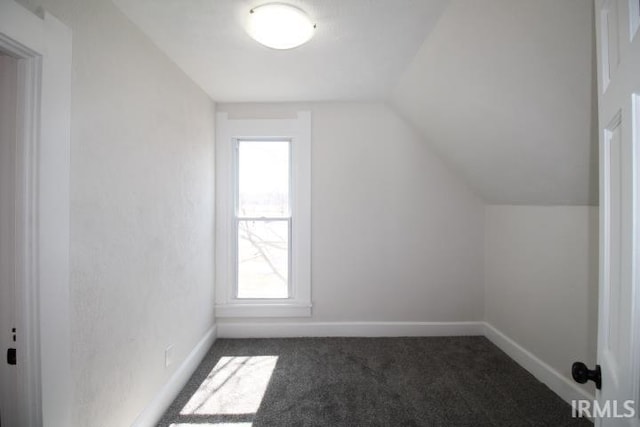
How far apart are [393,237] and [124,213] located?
239 centimetres

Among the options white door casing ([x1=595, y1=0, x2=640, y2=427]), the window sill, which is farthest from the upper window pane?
white door casing ([x1=595, y1=0, x2=640, y2=427])

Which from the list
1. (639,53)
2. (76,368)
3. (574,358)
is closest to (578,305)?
(574,358)

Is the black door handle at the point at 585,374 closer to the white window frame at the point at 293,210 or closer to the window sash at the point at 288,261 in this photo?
the white window frame at the point at 293,210

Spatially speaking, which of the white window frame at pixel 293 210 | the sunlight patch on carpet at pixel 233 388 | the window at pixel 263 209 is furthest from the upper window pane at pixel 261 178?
the sunlight patch on carpet at pixel 233 388

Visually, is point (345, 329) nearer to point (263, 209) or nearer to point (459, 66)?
point (263, 209)

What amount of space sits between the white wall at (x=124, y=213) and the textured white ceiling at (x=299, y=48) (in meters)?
0.18

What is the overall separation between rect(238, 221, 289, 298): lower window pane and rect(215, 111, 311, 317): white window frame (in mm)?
111

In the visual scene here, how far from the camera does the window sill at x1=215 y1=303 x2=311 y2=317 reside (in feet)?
10.3

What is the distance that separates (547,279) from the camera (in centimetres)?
232

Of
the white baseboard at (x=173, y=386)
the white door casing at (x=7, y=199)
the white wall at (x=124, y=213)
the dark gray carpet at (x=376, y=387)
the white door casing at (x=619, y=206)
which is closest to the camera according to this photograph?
the white door casing at (x=619, y=206)

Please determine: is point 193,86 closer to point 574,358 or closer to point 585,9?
point 585,9

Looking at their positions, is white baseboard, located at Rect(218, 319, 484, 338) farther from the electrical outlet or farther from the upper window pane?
the upper window pane

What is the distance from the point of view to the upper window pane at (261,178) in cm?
324

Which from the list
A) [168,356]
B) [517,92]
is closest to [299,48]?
[517,92]
